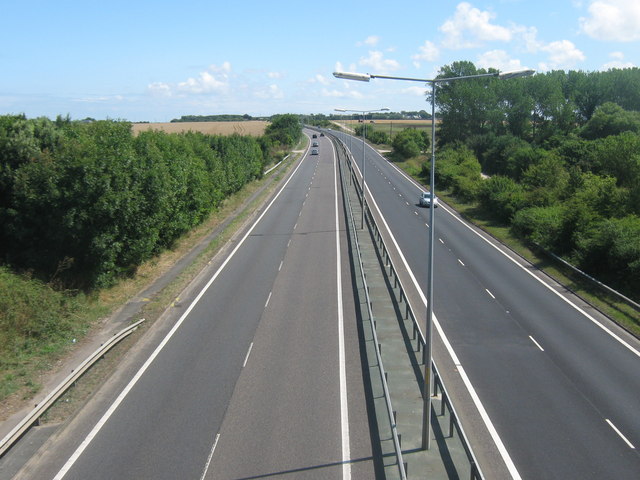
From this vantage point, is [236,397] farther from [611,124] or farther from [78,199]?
[611,124]

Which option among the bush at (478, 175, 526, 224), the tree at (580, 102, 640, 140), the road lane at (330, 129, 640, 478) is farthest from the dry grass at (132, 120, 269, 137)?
the tree at (580, 102, 640, 140)

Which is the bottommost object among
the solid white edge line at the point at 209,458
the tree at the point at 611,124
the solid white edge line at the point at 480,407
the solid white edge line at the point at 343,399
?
the solid white edge line at the point at 480,407

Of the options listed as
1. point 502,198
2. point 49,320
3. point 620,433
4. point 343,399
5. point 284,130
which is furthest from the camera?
point 284,130

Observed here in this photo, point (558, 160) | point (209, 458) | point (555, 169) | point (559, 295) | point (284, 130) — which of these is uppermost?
point (284, 130)

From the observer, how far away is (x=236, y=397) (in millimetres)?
16453

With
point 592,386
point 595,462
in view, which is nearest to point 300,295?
point 592,386

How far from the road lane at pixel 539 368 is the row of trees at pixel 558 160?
4.36 meters

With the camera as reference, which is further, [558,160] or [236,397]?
[558,160]

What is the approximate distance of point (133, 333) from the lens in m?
21.7

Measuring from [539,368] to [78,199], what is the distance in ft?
67.0

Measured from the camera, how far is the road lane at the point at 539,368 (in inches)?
556

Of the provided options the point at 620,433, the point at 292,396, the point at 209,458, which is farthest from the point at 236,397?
the point at 620,433

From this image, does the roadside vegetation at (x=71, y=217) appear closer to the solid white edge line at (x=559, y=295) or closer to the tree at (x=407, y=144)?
the solid white edge line at (x=559, y=295)

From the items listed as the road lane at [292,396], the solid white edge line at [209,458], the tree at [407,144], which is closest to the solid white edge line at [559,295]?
the road lane at [292,396]
